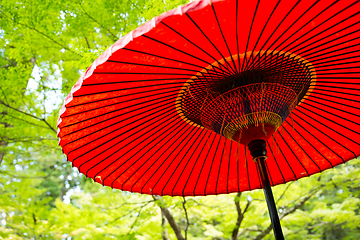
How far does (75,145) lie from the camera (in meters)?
1.41

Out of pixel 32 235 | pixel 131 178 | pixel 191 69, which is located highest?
pixel 32 235

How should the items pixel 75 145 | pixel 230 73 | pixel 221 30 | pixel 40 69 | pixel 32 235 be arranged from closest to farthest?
1. pixel 221 30
2. pixel 230 73
3. pixel 75 145
4. pixel 40 69
5. pixel 32 235

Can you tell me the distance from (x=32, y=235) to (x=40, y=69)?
9.94 feet

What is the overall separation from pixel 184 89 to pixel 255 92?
337mm

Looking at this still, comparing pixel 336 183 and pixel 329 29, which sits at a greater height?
pixel 336 183

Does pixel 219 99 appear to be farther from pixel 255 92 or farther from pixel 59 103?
pixel 59 103

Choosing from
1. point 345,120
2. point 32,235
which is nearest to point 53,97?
point 32,235

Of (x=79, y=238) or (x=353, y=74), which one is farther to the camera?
(x=79, y=238)

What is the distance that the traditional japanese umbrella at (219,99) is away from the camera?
1.03m

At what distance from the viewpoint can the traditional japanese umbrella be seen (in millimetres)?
1034

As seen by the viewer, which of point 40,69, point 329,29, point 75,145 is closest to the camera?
point 329,29

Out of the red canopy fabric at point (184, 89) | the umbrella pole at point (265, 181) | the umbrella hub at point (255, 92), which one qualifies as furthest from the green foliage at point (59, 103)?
the umbrella pole at point (265, 181)

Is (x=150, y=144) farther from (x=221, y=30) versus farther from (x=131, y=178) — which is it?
(x=221, y=30)

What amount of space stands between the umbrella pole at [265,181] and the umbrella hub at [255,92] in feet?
0.14
